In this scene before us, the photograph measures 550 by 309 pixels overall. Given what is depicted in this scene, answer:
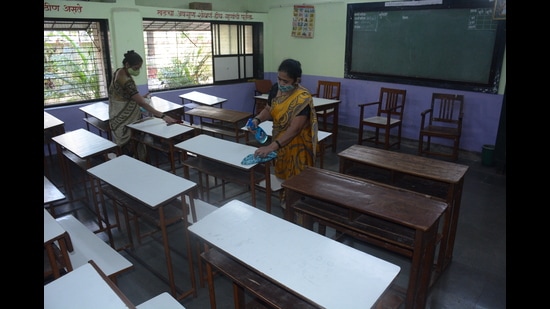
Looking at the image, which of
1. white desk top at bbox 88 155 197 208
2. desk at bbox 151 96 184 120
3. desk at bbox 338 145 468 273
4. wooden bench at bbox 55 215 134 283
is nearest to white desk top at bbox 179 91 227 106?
desk at bbox 151 96 184 120

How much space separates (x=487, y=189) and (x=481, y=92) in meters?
1.48

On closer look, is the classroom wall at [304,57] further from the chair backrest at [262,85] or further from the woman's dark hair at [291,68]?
the woman's dark hair at [291,68]

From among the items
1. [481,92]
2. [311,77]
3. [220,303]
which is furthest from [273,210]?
[311,77]

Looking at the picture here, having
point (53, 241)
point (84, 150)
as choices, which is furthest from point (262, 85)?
point (53, 241)

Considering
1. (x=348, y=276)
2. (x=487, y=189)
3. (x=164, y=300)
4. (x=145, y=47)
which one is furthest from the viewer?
(x=145, y=47)

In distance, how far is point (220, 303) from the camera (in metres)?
2.28

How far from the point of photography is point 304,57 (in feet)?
21.6

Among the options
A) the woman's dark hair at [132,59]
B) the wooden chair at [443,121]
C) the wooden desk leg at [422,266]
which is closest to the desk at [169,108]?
the woman's dark hair at [132,59]

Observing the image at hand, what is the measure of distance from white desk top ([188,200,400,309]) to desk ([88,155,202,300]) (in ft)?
Answer: 1.43

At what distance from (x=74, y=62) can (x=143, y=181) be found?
148 inches

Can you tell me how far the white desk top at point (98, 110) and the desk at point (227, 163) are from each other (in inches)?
69.5

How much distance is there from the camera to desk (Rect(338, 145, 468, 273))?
2.31 metres

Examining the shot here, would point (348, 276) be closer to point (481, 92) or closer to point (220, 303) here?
point (220, 303)

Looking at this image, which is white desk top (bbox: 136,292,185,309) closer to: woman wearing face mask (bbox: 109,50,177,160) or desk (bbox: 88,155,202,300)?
desk (bbox: 88,155,202,300)
